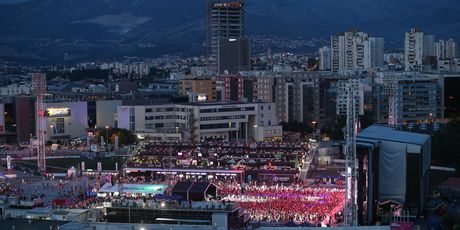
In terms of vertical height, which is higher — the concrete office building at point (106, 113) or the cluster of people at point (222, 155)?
the concrete office building at point (106, 113)

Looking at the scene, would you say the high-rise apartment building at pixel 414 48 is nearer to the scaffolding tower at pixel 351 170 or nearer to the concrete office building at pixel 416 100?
the concrete office building at pixel 416 100

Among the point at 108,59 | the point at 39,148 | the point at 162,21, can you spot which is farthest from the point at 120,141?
the point at 162,21

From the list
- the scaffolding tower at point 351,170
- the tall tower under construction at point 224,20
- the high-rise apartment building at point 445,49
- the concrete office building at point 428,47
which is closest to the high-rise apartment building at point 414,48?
the concrete office building at point 428,47

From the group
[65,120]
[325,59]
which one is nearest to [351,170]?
[65,120]

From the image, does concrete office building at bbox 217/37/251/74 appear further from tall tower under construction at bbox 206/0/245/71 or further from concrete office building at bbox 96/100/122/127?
concrete office building at bbox 96/100/122/127

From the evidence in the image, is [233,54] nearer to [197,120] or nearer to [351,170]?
[197,120]

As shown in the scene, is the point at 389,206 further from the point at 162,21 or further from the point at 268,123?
the point at 162,21
